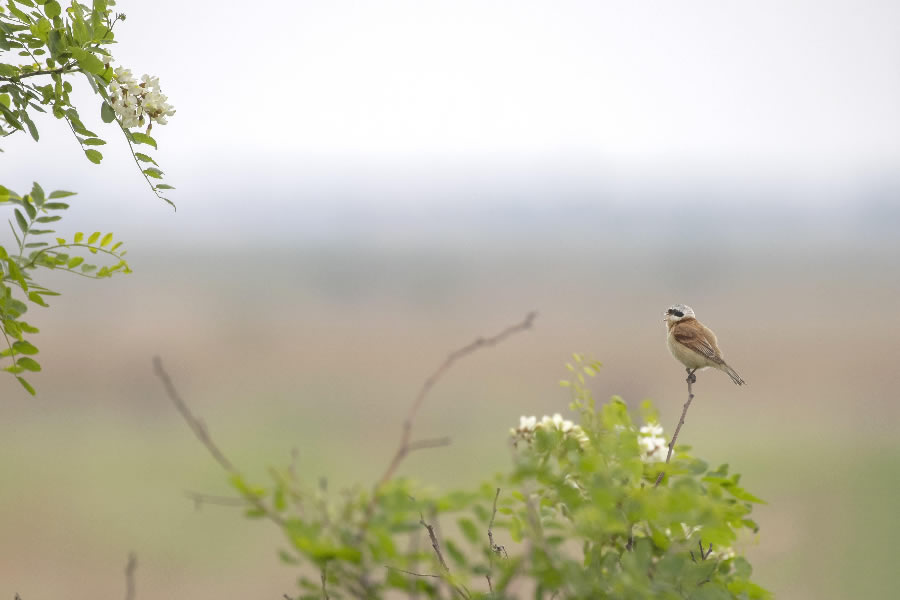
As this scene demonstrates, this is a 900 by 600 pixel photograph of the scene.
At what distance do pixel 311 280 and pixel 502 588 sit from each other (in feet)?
272

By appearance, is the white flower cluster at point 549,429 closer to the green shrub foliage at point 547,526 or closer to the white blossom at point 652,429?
the green shrub foliage at point 547,526

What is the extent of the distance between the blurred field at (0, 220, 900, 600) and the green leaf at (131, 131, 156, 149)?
38.5 feet

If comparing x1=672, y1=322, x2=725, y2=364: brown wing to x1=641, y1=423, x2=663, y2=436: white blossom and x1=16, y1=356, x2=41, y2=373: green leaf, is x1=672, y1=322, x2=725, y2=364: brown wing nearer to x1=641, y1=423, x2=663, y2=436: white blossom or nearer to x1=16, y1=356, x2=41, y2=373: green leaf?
x1=641, y1=423, x2=663, y2=436: white blossom

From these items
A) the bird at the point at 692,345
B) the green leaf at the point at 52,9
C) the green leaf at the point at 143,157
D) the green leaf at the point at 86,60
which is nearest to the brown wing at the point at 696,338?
the bird at the point at 692,345

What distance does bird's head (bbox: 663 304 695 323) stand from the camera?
2.33m

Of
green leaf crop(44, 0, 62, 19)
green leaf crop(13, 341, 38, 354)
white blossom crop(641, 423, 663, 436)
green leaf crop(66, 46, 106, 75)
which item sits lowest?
white blossom crop(641, 423, 663, 436)

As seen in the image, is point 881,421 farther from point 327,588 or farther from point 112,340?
point 327,588

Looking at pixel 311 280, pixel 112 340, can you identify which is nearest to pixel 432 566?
pixel 112 340

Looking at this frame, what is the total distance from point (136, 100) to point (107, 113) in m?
0.06

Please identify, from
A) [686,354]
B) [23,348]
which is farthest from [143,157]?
[686,354]

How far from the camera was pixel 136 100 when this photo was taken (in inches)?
64.0

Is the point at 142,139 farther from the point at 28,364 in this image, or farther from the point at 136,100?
the point at 28,364

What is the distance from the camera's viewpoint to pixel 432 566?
3.31 ft

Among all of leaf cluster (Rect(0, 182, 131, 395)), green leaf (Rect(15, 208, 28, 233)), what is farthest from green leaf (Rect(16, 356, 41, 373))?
green leaf (Rect(15, 208, 28, 233))
